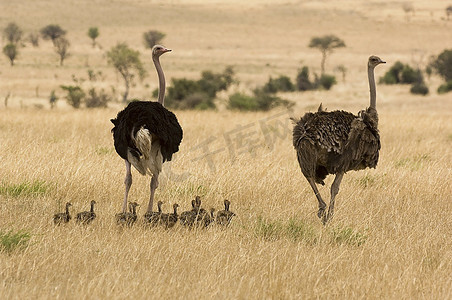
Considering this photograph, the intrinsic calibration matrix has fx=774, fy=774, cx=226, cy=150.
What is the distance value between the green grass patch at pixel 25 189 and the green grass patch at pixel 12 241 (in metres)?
2.25

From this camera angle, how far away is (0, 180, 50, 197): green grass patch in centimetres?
829

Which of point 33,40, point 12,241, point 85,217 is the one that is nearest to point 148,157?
point 85,217

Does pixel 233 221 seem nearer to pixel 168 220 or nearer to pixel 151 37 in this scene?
pixel 168 220

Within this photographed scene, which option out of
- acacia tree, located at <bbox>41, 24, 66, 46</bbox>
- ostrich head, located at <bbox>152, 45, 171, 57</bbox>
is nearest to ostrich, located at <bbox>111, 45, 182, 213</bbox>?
ostrich head, located at <bbox>152, 45, 171, 57</bbox>

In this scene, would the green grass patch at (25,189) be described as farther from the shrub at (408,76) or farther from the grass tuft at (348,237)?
the shrub at (408,76)

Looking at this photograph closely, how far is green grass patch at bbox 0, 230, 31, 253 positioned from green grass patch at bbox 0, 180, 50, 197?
2255 millimetres

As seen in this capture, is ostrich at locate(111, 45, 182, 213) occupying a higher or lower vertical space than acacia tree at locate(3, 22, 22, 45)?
lower

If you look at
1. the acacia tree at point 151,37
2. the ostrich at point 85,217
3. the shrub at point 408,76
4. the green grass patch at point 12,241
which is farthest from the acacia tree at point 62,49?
the green grass patch at point 12,241

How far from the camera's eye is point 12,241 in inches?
234

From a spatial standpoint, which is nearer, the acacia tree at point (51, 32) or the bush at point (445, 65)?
the bush at point (445, 65)

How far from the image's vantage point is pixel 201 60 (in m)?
71.9

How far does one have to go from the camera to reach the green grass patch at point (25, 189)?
829cm

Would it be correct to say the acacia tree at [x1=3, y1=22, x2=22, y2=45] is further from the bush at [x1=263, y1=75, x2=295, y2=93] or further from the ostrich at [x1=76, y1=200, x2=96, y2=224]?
the ostrich at [x1=76, y1=200, x2=96, y2=224]

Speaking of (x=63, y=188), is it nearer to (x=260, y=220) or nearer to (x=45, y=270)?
(x=260, y=220)
